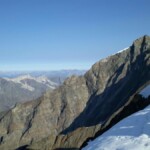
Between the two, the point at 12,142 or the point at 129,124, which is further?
the point at 12,142

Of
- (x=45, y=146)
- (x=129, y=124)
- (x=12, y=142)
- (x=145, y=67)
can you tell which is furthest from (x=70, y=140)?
(x=12, y=142)

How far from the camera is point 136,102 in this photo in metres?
48.0

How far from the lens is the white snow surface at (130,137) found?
21728mm

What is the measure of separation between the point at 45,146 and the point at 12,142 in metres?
108

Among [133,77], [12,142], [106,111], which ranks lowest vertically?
[12,142]

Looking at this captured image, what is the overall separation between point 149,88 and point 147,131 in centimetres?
2495

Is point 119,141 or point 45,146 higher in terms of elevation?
point 119,141

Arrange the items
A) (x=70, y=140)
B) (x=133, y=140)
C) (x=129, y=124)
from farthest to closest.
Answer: (x=70, y=140) < (x=129, y=124) < (x=133, y=140)

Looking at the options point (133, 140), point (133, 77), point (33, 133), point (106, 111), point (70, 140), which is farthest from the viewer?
point (33, 133)

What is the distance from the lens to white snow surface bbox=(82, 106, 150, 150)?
21728mm

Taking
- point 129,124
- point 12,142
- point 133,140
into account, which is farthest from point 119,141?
point 12,142

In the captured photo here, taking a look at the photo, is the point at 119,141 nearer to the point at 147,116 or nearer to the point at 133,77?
the point at 147,116

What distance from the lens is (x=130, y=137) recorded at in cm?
2364

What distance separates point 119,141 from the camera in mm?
23453
